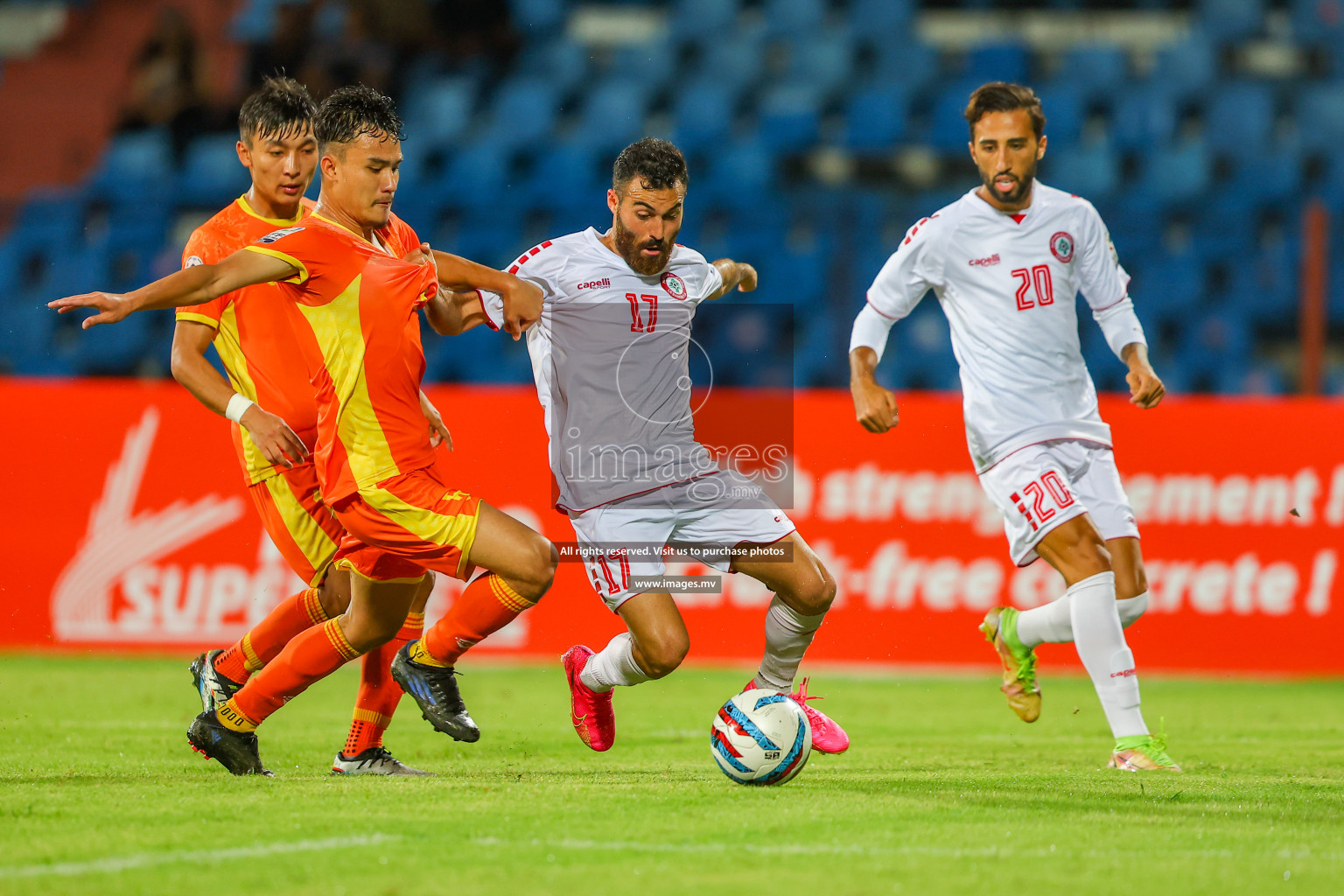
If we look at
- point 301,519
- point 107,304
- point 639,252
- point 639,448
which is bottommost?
point 301,519

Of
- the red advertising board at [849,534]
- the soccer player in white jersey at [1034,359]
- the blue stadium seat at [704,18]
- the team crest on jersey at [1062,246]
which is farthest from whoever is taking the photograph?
the blue stadium seat at [704,18]

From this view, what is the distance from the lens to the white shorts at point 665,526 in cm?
509

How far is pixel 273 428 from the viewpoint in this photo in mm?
4852

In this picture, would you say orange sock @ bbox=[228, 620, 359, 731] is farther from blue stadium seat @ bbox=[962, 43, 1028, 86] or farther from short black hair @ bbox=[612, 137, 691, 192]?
blue stadium seat @ bbox=[962, 43, 1028, 86]

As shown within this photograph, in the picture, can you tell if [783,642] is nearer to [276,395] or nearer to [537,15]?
[276,395]

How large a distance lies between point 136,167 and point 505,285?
9.80 meters

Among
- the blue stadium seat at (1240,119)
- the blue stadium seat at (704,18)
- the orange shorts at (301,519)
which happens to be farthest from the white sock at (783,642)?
the blue stadium seat at (704,18)

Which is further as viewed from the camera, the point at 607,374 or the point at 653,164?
the point at 607,374

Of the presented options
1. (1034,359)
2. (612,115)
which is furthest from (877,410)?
(612,115)

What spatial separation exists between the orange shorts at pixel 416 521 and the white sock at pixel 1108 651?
221 centimetres

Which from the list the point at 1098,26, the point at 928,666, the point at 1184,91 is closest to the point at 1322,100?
the point at 1184,91

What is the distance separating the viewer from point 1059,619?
18.0ft

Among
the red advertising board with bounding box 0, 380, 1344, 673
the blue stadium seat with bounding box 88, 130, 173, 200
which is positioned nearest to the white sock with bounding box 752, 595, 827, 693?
the red advertising board with bounding box 0, 380, 1344, 673

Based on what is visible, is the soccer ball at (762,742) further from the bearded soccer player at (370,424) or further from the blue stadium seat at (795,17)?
the blue stadium seat at (795,17)
